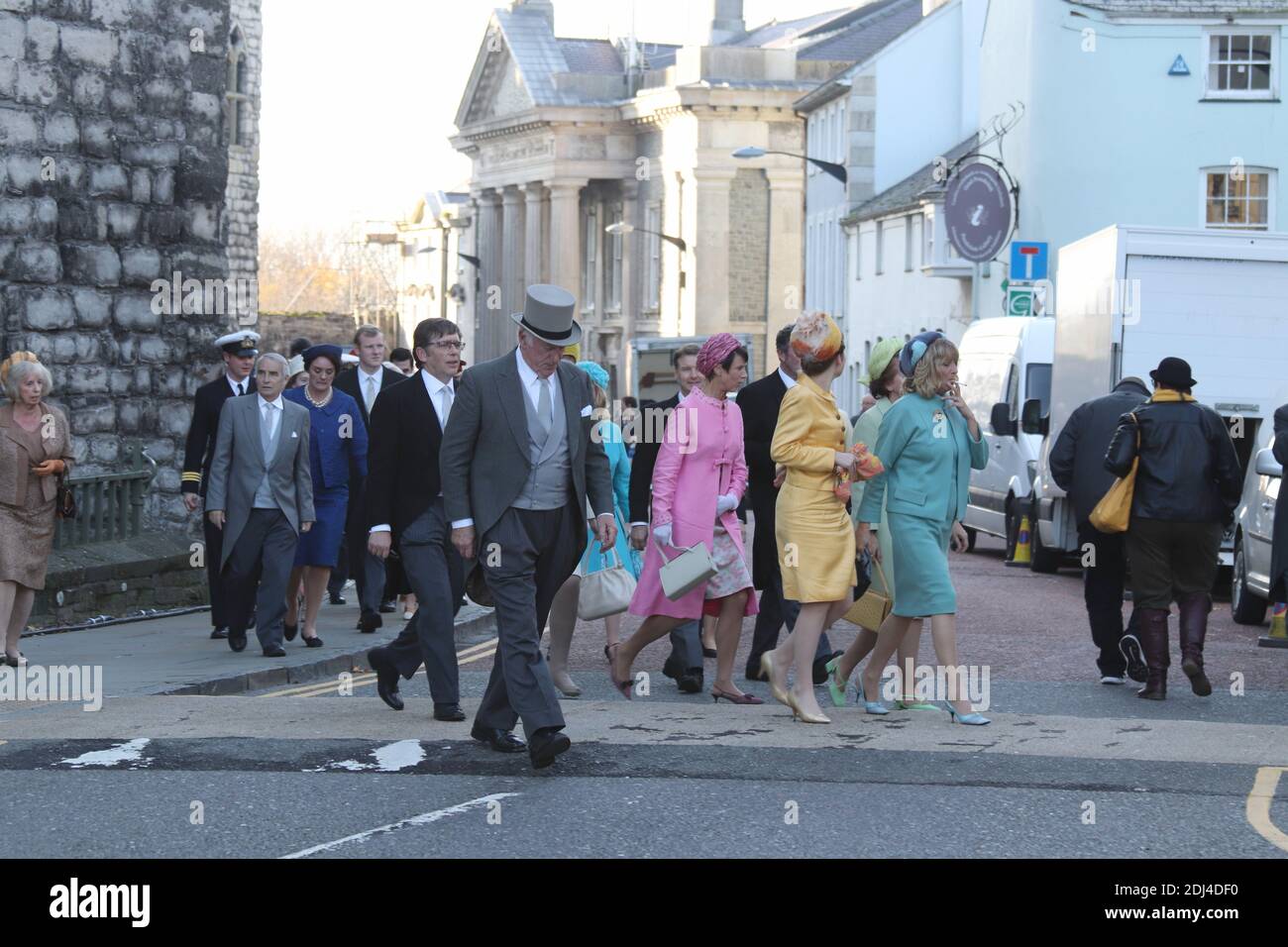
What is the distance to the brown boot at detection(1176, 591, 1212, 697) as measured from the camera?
12.2m

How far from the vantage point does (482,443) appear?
9289mm

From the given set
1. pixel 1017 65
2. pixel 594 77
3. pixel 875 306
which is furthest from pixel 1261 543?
pixel 594 77

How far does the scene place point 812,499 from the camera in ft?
34.1

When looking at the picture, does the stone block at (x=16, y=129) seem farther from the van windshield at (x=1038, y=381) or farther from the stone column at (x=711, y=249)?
the stone column at (x=711, y=249)

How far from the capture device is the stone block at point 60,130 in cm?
1605

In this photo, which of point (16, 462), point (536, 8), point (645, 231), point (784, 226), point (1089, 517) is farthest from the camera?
point (536, 8)

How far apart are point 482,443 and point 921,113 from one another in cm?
4575

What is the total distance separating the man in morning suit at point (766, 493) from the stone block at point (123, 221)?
6323 millimetres

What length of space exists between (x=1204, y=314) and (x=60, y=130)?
9738mm

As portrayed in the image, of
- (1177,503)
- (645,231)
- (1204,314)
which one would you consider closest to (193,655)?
(1177,503)

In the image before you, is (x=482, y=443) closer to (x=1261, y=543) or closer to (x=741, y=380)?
(x=741, y=380)

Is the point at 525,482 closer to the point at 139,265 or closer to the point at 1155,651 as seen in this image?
Result: the point at 1155,651

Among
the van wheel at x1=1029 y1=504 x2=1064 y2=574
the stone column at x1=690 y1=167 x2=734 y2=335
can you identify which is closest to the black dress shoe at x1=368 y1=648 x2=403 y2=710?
the van wheel at x1=1029 y1=504 x2=1064 y2=574

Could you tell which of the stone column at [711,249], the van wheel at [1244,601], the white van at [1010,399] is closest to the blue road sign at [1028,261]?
the white van at [1010,399]
